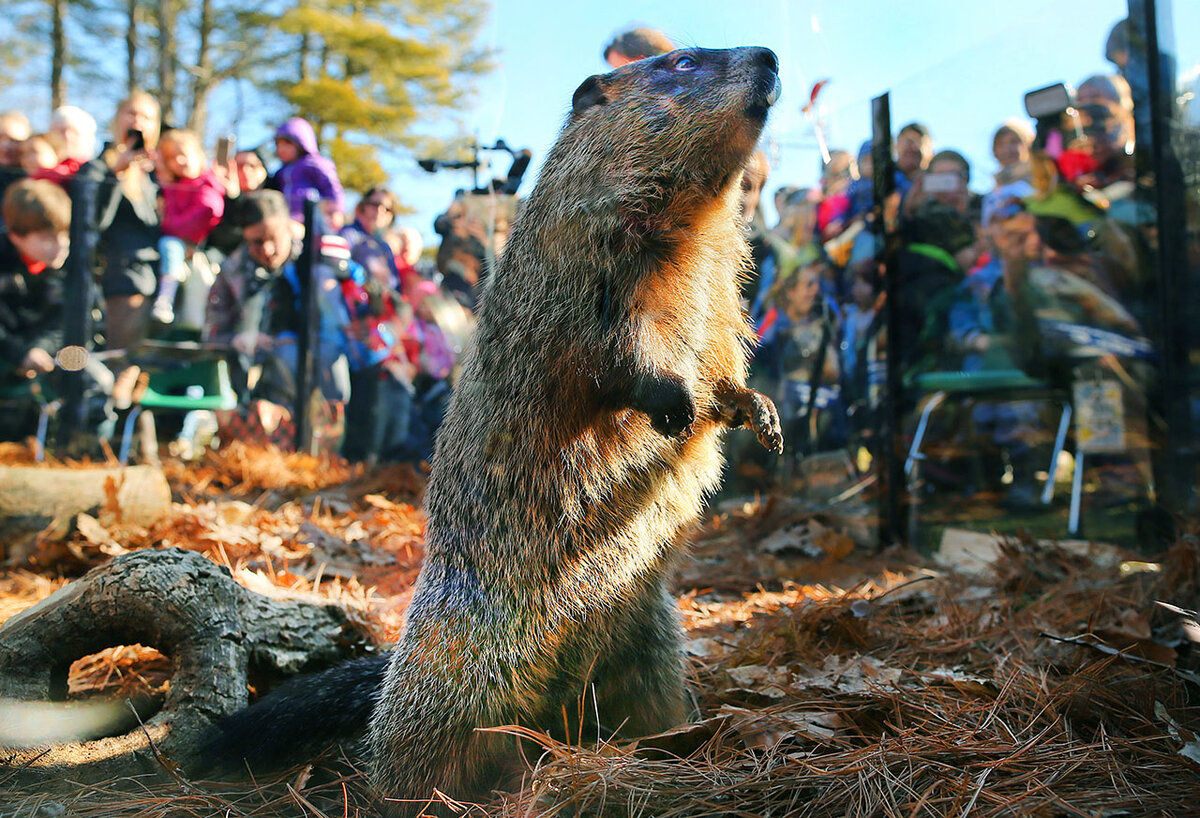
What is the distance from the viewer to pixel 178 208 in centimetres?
682

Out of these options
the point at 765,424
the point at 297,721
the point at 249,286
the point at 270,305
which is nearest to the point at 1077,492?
the point at 765,424

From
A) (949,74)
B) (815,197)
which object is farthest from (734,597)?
(949,74)

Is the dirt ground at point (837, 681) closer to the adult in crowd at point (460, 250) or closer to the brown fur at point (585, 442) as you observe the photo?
the brown fur at point (585, 442)

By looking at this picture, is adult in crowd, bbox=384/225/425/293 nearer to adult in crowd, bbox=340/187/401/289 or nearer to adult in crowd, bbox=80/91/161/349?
adult in crowd, bbox=340/187/401/289

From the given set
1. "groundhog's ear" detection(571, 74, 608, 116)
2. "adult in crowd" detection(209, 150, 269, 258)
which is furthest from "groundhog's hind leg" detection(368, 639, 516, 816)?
"adult in crowd" detection(209, 150, 269, 258)

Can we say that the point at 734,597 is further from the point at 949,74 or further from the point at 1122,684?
the point at 949,74

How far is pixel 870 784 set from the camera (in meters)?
1.86

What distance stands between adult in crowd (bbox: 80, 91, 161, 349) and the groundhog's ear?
549 cm

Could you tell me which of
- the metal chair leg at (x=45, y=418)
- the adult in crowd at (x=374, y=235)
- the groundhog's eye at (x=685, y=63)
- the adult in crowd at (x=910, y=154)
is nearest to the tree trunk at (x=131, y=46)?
the adult in crowd at (x=374, y=235)

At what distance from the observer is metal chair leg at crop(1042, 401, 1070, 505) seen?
535cm

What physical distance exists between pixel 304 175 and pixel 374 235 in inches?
33.5

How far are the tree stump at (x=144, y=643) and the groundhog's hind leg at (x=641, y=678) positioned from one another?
4.07 feet

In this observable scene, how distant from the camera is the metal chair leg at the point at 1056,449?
5.35m

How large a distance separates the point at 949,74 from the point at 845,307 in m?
1.60
